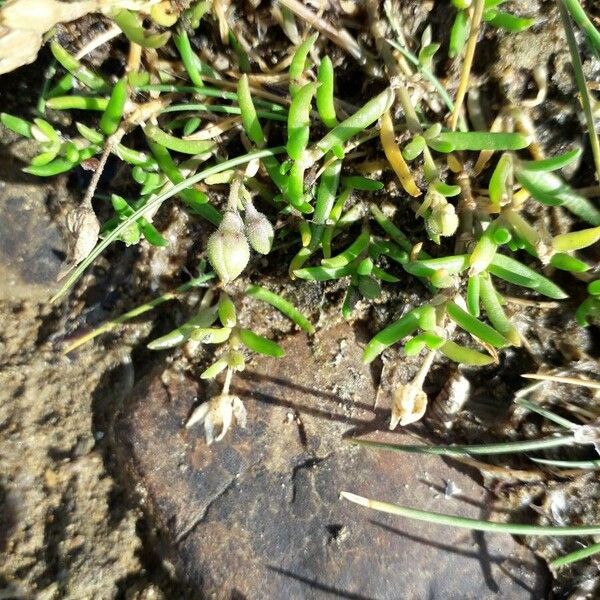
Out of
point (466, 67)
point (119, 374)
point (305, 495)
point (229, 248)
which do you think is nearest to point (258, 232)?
point (229, 248)

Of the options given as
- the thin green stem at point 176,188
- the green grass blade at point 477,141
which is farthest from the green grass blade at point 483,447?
the thin green stem at point 176,188

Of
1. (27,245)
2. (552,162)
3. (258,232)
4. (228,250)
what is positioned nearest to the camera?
(552,162)

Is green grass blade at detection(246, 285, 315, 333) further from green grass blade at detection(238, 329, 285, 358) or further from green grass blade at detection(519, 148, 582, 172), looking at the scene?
green grass blade at detection(519, 148, 582, 172)

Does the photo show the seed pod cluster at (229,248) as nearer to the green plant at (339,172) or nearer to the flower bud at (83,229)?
the green plant at (339,172)

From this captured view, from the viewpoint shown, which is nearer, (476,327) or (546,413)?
(476,327)

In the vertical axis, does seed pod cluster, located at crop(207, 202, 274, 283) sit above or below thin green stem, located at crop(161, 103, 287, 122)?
below

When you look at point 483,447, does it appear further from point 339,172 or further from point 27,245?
point 27,245

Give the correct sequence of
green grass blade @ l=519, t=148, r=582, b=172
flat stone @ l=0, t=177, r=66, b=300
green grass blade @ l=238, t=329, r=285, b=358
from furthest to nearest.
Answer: flat stone @ l=0, t=177, r=66, b=300 < green grass blade @ l=238, t=329, r=285, b=358 < green grass blade @ l=519, t=148, r=582, b=172

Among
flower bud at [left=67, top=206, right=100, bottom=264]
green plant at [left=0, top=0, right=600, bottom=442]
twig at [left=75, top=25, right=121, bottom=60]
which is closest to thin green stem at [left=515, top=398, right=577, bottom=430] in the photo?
green plant at [left=0, top=0, right=600, bottom=442]
